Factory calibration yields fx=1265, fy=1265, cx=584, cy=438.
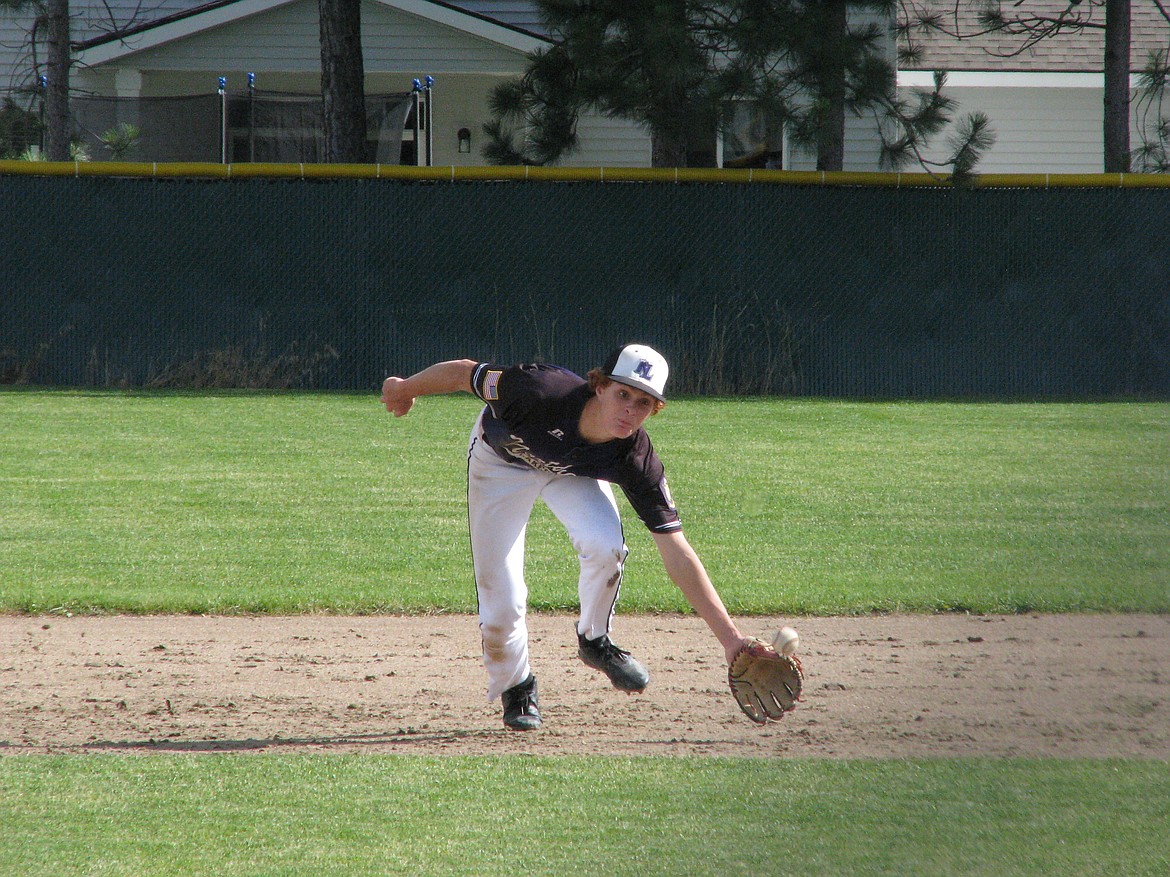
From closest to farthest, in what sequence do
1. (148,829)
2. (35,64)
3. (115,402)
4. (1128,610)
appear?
1. (148,829)
2. (1128,610)
3. (115,402)
4. (35,64)

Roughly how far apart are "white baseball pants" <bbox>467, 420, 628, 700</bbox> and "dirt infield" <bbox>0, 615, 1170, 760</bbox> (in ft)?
0.90

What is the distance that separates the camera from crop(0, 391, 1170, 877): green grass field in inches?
125

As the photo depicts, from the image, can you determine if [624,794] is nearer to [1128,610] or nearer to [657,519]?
[657,519]

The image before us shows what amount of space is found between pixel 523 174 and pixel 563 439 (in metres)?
10.4

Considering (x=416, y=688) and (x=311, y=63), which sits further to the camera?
(x=311, y=63)

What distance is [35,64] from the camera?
59.7 feet

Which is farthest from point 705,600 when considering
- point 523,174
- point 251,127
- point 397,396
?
point 251,127

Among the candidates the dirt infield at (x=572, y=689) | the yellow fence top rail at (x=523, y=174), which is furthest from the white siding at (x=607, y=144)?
the dirt infield at (x=572, y=689)

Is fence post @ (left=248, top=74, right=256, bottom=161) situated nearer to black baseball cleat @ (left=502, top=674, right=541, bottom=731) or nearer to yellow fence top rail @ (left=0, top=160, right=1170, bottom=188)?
yellow fence top rail @ (left=0, top=160, right=1170, bottom=188)

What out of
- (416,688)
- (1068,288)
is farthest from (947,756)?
(1068,288)

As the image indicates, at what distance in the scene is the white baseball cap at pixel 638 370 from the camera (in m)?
3.82

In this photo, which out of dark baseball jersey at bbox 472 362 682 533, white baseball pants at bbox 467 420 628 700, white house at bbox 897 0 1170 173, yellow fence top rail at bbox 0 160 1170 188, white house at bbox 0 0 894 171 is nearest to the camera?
dark baseball jersey at bbox 472 362 682 533

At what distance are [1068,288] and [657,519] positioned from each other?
38.6 feet

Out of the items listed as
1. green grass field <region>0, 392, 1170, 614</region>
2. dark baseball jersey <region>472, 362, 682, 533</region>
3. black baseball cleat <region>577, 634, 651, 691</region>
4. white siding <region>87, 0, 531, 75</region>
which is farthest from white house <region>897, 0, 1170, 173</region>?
dark baseball jersey <region>472, 362, 682, 533</region>
